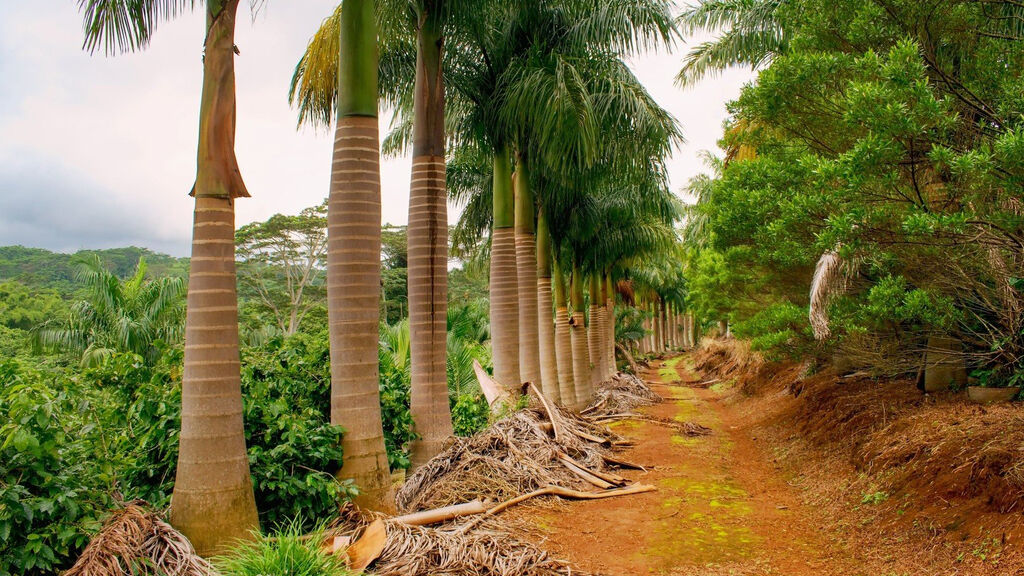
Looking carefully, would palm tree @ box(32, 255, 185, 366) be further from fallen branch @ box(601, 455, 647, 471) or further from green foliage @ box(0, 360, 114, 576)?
green foliage @ box(0, 360, 114, 576)

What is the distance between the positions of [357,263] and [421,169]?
2.66 meters

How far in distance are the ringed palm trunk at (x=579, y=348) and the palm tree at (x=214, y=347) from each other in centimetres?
1328

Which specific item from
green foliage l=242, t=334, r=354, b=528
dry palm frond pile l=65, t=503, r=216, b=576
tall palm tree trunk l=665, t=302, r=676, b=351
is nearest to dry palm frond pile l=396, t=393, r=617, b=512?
green foliage l=242, t=334, r=354, b=528


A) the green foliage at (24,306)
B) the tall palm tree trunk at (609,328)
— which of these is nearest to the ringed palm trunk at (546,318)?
the tall palm tree trunk at (609,328)

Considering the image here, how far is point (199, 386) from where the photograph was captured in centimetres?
510

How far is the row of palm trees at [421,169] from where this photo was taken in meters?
5.20

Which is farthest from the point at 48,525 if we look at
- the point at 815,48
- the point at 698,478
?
the point at 815,48

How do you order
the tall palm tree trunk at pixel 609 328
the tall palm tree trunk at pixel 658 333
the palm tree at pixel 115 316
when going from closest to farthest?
the palm tree at pixel 115 316 < the tall palm tree trunk at pixel 609 328 < the tall palm tree trunk at pixel 658 333

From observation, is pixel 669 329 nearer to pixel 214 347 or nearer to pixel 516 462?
pixel 516 462

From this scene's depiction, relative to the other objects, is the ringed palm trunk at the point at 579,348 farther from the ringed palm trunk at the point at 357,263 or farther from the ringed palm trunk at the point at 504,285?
the ringed palm trunk at the point at 357,263

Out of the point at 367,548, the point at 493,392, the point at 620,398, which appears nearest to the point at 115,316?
the point at 493,392

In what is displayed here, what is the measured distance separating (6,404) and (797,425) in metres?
12.0

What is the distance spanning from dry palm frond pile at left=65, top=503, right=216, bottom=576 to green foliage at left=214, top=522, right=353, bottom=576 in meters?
0.20

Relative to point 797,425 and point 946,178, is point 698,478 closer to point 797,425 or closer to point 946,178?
point 797,425
